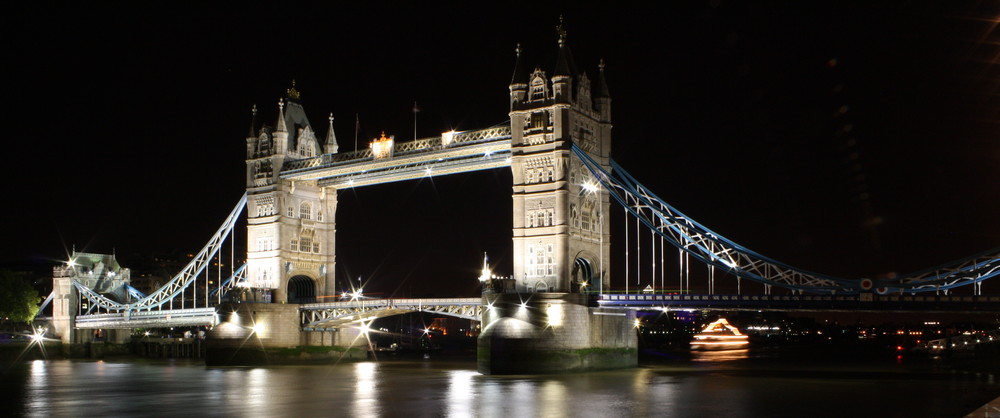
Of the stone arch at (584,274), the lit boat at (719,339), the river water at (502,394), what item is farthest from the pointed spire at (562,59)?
the lit boat at (719,339)

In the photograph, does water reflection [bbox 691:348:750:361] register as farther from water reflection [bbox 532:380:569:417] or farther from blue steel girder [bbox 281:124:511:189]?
water reflection [bbox 532:380:569:417]

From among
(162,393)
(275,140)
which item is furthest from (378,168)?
(162,393)

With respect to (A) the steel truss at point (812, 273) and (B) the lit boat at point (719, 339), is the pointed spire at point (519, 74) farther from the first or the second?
(B) the lit boat at point (719, 339)

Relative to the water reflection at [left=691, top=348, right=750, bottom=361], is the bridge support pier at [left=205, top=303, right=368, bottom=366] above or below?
above

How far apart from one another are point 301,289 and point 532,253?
25.2 metres

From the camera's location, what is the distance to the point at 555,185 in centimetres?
5334

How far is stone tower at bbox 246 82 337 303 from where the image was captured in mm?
68500

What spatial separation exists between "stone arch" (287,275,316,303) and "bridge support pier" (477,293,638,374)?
2264 centimetres

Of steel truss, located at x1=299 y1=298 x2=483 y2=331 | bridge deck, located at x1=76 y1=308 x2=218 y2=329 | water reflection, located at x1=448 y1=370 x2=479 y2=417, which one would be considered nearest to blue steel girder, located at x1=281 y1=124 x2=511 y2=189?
steel truss, located at x1=299 y1=298 x2=483 y2=331

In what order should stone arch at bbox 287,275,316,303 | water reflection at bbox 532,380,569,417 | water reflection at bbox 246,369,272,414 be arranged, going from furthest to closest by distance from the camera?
stone arch at bbox 287,275,316,303, water reflection at bbox 246,369,272,414, water reflection at bbox 532,380,569,417

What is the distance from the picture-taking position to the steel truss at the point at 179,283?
72250 mm

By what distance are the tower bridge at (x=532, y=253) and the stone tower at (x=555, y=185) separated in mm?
79

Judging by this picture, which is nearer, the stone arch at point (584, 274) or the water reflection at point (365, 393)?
the water reflection at point (365, 393)

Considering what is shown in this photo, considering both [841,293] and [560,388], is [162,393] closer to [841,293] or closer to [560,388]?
[560,388]
